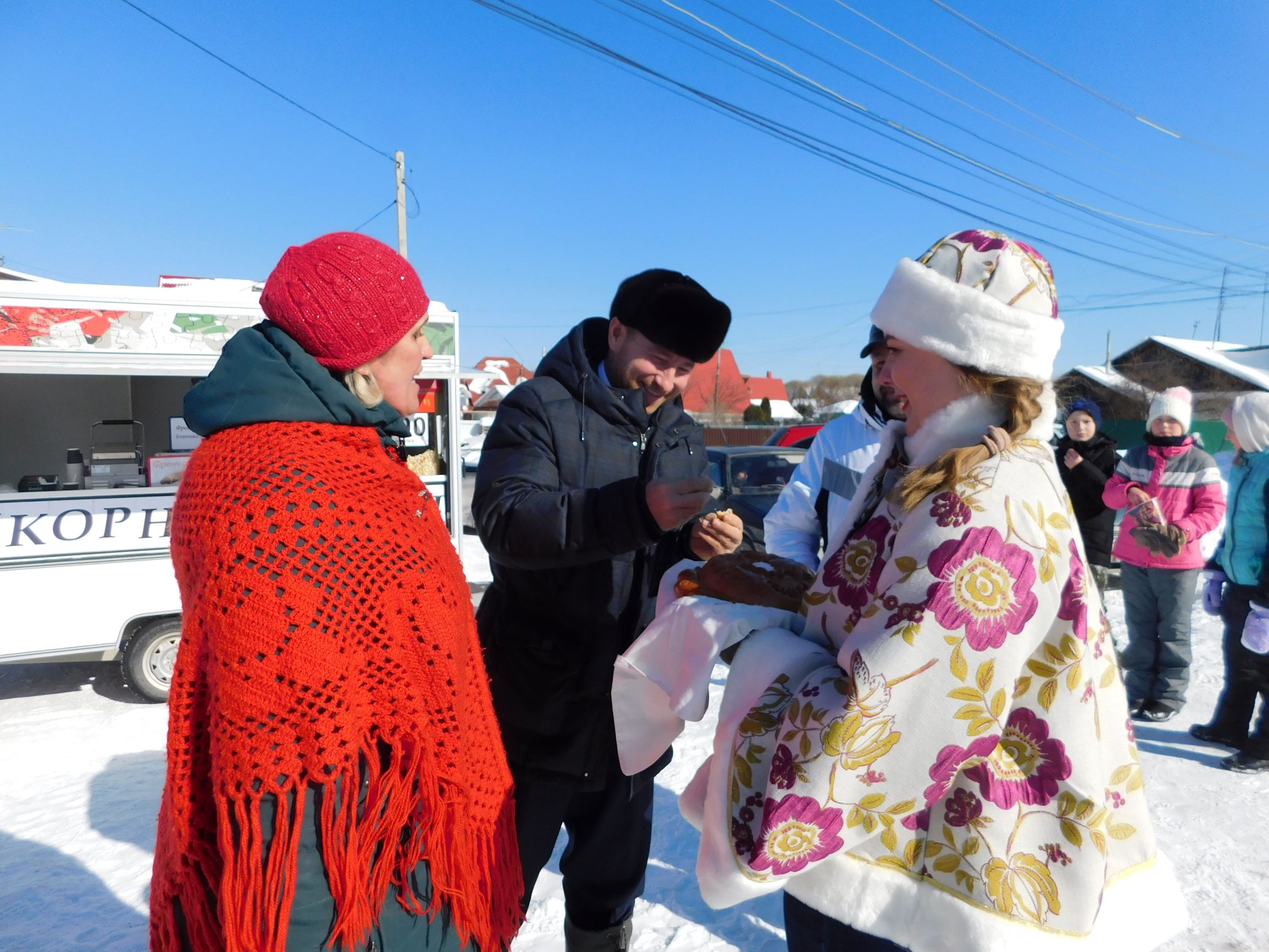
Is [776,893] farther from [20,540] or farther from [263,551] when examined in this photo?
[20,540]

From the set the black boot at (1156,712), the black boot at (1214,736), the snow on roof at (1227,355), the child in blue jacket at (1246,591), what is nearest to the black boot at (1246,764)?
the child in blue jacket at (1246,591)

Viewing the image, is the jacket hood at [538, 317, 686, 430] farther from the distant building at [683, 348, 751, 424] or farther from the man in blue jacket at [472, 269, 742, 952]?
the distant building at [683, 348, 751, 424]

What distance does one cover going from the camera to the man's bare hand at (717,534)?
6.31 ft

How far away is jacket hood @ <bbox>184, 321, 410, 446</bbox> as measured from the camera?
1.22m

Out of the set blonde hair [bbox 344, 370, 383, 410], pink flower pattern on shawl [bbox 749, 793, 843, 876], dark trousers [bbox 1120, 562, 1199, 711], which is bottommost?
dark trousers [bbox 1120, 562, 1199, 711]

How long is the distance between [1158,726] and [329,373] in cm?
518

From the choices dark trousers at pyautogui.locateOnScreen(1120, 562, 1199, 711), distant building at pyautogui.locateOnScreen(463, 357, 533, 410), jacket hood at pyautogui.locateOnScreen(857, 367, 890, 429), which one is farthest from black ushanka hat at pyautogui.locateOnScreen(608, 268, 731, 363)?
distant building at pyautogui.locateOnScreen(463, 357, 533, 410)

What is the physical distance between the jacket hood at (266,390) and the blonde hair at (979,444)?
3.08 feet

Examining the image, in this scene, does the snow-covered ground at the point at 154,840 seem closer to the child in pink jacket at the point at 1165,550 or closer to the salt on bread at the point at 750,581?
the child in pink jacket at the point at 1165,550

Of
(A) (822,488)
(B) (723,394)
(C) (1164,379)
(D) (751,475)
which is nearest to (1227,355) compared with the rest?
(C) (1164,379)

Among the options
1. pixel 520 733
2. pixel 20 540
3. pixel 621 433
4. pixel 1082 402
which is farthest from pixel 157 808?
pixel 1082 402

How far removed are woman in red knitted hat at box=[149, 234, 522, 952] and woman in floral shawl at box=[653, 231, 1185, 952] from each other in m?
0.49

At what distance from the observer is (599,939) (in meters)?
2.25

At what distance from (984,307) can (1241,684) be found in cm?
423
